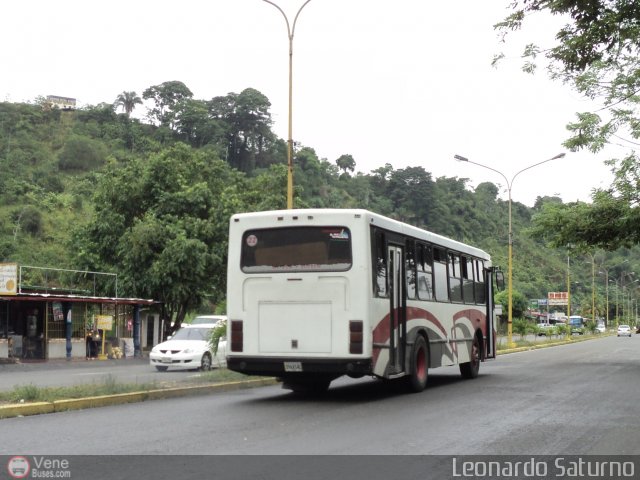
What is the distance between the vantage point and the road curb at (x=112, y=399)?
11195 mm

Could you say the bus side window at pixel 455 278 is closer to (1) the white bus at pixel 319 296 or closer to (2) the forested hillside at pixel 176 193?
(1) the white bus at pixel 319 296

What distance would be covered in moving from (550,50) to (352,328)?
5153 mm

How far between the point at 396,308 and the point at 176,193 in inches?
1053

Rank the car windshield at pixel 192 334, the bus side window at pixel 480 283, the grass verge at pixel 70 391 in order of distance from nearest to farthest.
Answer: the grass verge at pixel 70 391 < the bus side window at pixel 480 283 < the car windshield at pixel 192 334

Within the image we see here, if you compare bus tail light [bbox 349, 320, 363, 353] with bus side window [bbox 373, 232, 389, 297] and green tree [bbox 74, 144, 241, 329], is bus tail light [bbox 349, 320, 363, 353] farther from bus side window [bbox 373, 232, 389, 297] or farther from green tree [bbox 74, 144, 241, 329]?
green tree [bbox 74, 144, 241, 329]

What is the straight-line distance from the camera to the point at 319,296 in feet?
42.0

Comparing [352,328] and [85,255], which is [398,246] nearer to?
[352,328]

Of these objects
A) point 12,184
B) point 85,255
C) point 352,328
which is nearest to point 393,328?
point 352,328

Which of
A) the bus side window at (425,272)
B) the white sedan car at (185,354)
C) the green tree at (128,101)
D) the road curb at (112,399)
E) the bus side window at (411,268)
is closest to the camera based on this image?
the road curb at (112,399)

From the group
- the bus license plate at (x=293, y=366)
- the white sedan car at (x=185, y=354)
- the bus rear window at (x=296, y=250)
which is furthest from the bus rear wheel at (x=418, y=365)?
the white sedan car at (x=185, y=354)

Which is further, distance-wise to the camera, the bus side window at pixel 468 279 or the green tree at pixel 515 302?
the green tree at pixel 515 302

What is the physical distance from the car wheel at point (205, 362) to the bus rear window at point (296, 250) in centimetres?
1140

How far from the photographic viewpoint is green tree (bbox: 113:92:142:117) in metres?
121

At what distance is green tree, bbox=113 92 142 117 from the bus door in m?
113
